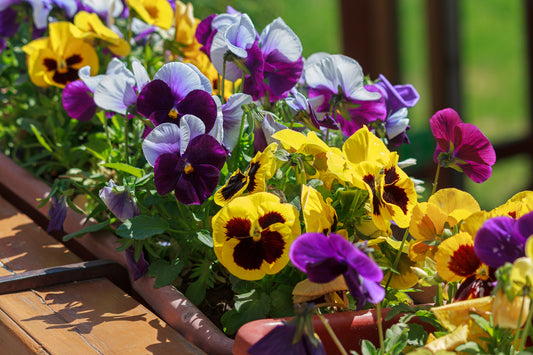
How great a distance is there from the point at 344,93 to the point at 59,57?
1.97 ft

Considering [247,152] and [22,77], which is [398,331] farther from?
[22,77]

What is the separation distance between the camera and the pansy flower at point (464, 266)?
0.71 m

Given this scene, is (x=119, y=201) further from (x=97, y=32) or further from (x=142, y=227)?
(x=97, y=32)

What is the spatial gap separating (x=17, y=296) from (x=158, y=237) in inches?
7.9

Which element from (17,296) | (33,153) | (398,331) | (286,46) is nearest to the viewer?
(398,331)

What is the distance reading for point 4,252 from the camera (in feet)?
3.61

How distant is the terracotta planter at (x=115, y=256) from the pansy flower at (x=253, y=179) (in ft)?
0.49

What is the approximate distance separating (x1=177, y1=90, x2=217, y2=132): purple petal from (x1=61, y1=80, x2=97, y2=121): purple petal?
33 centimetres

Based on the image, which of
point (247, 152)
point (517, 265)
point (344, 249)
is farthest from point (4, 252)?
point (517, 265)

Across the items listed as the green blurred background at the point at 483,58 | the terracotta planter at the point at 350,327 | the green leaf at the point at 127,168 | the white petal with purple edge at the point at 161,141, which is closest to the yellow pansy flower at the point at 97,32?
the green leaf at the point at 127,168

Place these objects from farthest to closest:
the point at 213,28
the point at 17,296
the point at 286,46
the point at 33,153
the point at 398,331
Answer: the point at 33,153
the point at 213,28
the point at 286,46
the point at 17,296
the point at 398,331

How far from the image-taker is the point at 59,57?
1.36 meters

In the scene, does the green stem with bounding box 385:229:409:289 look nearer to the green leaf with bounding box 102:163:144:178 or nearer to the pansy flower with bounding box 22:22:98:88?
the green leaf with bounding box 102:163:144:178

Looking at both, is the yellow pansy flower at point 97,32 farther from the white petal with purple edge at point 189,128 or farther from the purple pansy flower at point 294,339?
the purple pansy flower at point 294,339
